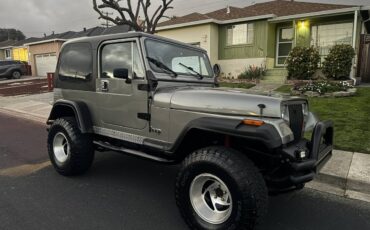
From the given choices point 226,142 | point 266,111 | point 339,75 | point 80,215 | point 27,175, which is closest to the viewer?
point 266,111

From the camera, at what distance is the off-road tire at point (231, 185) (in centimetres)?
290

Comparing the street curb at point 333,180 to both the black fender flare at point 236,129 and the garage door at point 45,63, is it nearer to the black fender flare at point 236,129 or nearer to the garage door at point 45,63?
the black fender flare at point 236,129

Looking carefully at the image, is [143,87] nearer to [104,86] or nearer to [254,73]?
[104,86]

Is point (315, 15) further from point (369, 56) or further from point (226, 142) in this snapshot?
point (226, 142)

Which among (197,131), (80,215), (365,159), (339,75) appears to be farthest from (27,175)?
(339,75)

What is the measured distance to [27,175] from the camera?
197 inches

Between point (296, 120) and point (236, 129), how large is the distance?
2.99ft

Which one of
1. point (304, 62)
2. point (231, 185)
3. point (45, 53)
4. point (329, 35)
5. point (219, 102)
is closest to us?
point (231, 185)

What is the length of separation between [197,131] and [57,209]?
1.94 m

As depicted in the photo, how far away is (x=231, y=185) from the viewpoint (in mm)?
2977

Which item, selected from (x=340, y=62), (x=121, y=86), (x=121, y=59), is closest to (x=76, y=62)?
(x=121, y=59)

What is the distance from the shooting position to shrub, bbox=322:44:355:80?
13.6 m

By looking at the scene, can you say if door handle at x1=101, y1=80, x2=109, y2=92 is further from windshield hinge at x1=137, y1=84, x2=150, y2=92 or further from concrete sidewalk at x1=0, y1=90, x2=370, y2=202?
concrete sidewalk at x1=0, y1=90, x2=370, y2=202

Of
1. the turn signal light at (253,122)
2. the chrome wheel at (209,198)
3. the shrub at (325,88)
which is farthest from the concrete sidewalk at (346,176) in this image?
the shrub at (325,88)
